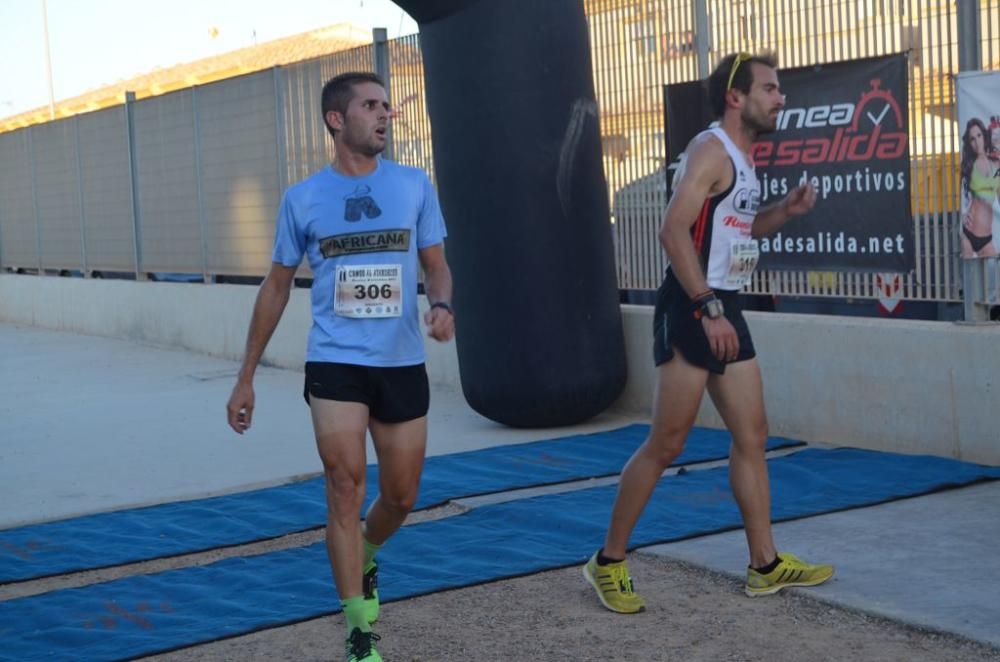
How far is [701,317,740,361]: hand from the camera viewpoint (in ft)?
17.1

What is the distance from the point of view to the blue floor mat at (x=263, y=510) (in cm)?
691

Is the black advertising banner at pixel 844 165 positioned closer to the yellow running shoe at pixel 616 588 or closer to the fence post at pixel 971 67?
the fence post at pixel 971 67

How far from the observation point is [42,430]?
1131 centimetres

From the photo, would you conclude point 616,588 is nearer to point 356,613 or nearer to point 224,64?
point 356,613

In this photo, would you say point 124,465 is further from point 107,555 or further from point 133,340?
point 133,340

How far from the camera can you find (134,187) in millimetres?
18828

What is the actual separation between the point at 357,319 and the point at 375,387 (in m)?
0.23

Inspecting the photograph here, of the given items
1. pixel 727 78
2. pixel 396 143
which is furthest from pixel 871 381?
pixel 396 143

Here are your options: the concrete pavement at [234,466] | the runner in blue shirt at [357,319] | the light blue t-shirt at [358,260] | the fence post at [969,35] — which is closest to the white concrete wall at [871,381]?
the concrete pavement at [234,466]

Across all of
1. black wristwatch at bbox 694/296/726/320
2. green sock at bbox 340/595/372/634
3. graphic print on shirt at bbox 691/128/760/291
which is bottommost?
green sock at bbox 340/595/372/634

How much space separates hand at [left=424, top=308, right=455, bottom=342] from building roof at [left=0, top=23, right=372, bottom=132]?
4366 cm

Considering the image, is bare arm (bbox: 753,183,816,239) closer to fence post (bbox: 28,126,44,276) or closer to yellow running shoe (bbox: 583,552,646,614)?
yellow running shoe (bbox: 583,552,646,614)

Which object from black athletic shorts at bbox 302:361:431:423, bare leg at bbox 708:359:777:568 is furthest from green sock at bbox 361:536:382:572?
bare leg at bbox 708:359:777:568

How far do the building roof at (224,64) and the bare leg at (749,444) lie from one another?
43475mm
